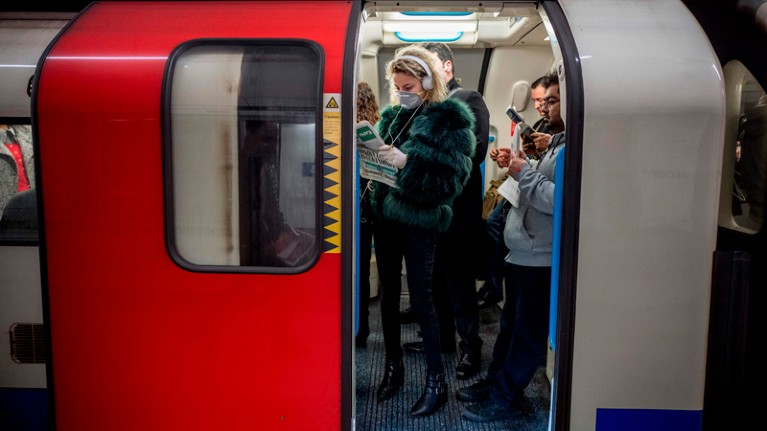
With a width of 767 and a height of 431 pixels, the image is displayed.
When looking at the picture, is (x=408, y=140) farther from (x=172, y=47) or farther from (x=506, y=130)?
(x=506, y=130)

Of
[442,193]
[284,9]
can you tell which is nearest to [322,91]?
[284,9]

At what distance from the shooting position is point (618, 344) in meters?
2.25

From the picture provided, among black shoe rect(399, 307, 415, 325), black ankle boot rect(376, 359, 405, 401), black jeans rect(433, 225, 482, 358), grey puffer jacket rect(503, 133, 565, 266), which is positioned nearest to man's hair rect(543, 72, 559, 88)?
grey puffer jacket rect(503, 133, 565, 266)

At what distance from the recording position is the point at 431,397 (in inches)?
116

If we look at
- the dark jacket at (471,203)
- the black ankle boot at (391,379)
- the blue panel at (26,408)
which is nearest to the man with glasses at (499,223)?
the dark jacket at (471,203)

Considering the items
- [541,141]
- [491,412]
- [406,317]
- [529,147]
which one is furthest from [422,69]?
[406,317]

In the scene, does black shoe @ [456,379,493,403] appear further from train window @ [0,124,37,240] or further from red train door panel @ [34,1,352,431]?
train window @ [0,124,37,240]

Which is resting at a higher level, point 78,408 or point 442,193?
Answer: point 442,193

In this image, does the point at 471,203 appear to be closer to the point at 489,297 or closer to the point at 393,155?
the point at 393,155

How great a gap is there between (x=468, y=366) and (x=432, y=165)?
141cm

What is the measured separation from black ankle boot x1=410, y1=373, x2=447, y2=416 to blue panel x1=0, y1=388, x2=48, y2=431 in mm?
1717

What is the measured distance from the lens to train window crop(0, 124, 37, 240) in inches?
94.0

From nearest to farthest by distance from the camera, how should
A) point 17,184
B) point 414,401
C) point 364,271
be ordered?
point 17,184 → point 414,401 → point 364,271

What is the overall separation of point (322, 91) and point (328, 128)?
15cm
